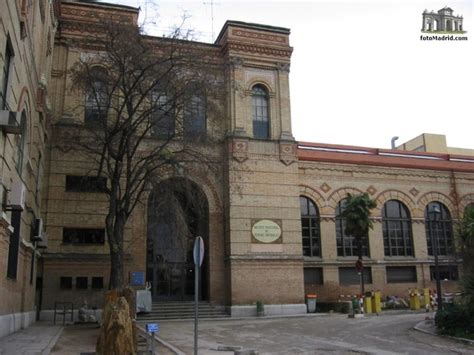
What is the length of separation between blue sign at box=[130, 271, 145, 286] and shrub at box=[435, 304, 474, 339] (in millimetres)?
15154

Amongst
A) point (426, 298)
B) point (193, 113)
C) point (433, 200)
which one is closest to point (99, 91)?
point (193, 113)

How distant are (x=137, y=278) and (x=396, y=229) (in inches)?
740

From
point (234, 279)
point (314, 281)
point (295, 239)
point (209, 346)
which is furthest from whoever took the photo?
point (314, 281)

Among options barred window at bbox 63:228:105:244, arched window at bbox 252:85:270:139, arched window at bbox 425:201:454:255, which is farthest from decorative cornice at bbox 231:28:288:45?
arched window at bbox 425:201:454:255

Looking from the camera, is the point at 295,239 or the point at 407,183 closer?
the point at 295,239

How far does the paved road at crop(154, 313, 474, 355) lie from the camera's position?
14086 millimetres

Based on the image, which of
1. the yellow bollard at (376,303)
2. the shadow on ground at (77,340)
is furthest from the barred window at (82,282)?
the yellow bollard at (376,303)

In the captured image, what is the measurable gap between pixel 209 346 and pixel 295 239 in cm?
1505

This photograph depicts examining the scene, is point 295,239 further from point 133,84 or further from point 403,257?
point 133,84

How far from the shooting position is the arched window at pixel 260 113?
101ft

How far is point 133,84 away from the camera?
59.5 ft

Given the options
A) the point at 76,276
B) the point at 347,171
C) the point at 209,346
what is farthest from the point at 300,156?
the point at 209,346

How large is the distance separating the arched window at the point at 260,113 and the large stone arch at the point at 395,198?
10085 mm

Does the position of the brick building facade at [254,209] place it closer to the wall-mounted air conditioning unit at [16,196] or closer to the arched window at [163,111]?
the arched window at [163,111]
